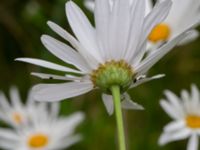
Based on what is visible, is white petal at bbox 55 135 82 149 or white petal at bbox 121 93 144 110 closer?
white petal at bbox 121 93 144 110

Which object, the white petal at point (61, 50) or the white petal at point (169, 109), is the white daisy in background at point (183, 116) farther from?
the white petal at point (61, 50)

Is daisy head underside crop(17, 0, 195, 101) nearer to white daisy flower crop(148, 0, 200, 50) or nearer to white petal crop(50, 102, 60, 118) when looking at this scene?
white daisy flower crop(148, 0, 200, 50)

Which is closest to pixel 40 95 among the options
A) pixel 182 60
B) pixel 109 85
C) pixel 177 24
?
pixel 109 85

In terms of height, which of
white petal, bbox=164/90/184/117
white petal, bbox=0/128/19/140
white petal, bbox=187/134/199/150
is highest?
white petal, bbox=0/128/19/140

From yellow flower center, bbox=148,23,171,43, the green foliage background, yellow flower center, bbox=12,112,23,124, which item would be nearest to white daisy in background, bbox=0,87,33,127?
yellow flower center, bbox=12,112,23,124

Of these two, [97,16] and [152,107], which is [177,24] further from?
[97,16]

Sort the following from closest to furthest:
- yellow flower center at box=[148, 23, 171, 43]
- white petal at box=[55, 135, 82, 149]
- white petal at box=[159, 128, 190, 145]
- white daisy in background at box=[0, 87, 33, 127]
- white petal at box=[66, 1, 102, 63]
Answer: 1. white petal at box=[66, 1, 102, 63]
2. white petal at box=[159, 128, 190, 145]
3. yellow flower center at box=[148, 23, 171, 43]
4. white petal at box=[55, 135, 82, 149]
5. white daisy in background at box=[0, 87, 33, 127]
